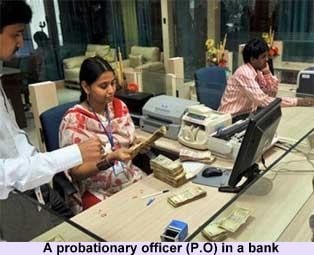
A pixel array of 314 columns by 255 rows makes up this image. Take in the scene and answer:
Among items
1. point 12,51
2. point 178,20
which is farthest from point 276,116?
point 178,20

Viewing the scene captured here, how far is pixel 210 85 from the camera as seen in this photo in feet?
9.97

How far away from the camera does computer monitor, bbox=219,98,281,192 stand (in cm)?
128

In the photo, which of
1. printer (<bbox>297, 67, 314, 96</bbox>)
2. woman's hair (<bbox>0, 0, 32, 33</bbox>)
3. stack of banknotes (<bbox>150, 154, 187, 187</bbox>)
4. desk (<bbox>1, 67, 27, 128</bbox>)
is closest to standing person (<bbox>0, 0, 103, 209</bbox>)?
woman's hair (<bbox>0, 0, 32, 33</bbox>)

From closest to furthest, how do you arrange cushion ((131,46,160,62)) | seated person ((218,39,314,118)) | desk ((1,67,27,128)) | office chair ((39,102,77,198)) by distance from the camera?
office chair ((39,102,77,198)) → seated person ((218,39,314,118)) → desk ((1,67,27,128)) → cushion ((131,46,160,62))

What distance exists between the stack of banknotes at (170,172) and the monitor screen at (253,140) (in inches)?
9.9

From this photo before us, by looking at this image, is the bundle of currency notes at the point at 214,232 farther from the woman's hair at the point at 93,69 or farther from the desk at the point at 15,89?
the desk at the point at 15,89

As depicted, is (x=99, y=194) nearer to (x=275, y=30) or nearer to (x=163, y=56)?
(x=275, y=30)

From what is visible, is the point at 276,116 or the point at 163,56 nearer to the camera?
the point at 276,116

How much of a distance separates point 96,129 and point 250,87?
1.28 meters

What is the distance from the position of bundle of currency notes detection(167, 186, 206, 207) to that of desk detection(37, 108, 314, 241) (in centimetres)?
2

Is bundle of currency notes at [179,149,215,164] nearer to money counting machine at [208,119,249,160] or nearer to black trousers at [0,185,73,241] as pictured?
money counting machine at [208,119,249,160]

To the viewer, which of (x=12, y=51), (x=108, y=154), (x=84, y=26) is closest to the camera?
(x=12, y=51)

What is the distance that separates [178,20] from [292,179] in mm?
4615

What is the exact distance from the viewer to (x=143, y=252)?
1.06m
